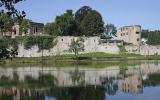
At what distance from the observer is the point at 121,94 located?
2670cm

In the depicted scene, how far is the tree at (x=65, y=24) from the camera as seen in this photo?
93.1 meters

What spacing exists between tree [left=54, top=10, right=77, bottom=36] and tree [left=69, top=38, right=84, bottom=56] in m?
4.86

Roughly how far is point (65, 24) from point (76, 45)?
6.55m

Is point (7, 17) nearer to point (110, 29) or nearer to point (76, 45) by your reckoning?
point (76, 45)

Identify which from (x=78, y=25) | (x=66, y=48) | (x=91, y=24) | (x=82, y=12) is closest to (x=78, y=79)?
(x=66, y=48)

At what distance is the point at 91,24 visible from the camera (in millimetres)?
103062

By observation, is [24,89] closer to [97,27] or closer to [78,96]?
[78,96]

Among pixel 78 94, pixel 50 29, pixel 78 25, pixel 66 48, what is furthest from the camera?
pixel 50 29

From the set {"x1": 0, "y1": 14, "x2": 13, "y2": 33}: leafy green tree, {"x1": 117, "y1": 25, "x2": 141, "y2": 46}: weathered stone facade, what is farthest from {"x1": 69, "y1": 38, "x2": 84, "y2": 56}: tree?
{"x1": 0, "y1": 14, "x2": 13, "y2": 33}: leafy green tree

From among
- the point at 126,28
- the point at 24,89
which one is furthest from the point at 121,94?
the point at 126,28

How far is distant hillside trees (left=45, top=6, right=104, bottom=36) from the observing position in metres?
93.5

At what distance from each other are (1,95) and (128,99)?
8.89 metres

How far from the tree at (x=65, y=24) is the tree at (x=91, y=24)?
4843 millimetres

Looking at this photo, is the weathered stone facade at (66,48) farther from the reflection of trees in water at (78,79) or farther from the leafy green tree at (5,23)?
the leafy green tree at (5,23)
